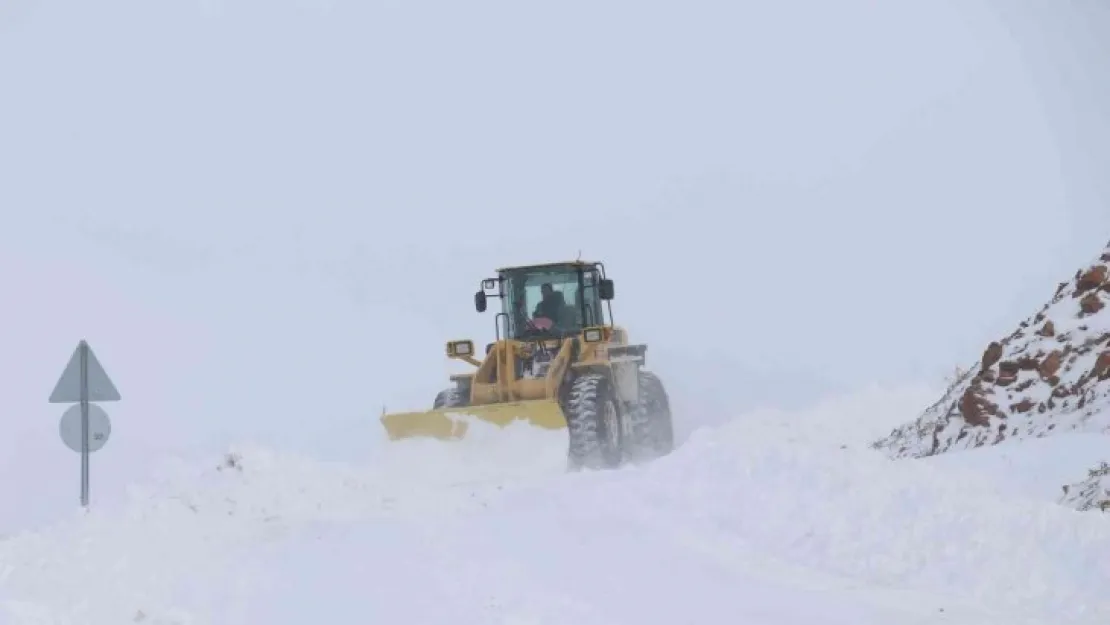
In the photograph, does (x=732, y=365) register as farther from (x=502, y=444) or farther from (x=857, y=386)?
(x=502, y=444)

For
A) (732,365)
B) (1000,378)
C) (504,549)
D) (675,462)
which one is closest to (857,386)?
(732,365)

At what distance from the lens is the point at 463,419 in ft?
49.0

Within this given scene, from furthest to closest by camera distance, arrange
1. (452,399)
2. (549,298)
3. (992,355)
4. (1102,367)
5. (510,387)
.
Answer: (549,298) < (452,399) < (510,387) < (992,355) < (1102,367)

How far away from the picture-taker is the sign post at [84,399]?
11.7m

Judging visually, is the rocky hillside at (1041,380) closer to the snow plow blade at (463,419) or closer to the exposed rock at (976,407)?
the exposed rock at (976,407)

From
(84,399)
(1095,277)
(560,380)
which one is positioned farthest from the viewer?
(560,380)

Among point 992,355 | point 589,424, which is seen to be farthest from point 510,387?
point 992,355

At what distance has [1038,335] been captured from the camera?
42.4 ft

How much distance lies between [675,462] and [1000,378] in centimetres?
343

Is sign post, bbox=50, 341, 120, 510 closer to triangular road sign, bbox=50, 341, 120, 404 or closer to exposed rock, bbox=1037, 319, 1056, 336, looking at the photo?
triangular road sign, bbox=50, 341, 120, 404

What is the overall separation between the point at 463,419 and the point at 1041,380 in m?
5.67

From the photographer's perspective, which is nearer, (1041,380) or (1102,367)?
(1102,367)

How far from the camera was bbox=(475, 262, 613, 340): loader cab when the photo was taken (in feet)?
57.0

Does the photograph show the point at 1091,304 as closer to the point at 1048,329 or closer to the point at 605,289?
the point at 1048,329
